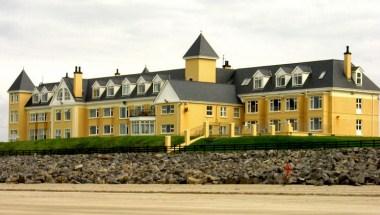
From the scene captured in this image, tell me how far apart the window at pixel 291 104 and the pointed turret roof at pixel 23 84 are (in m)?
47.0

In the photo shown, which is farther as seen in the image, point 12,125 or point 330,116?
point 12,125

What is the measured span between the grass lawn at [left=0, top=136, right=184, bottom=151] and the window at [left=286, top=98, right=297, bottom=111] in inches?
576

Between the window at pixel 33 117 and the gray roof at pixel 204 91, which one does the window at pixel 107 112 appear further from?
the window at pixel 33 117

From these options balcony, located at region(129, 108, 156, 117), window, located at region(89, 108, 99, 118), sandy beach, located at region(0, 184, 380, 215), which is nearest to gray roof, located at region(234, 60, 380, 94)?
balcony, located at region(129, 108, 156, 117)

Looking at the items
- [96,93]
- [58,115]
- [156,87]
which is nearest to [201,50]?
[156,87]

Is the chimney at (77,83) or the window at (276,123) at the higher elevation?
the chimney at (77,83)

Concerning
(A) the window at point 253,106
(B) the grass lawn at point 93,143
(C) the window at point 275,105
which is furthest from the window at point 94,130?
(C) the window at point 275,105

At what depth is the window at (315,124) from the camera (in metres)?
91.5

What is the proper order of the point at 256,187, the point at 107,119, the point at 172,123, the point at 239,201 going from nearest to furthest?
the point at 239,201 < the point at 256,187 < the point at 172,123 < the point at 107,119

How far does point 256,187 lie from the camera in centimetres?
4841

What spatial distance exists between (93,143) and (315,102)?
936 inches

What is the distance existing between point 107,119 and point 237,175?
57364 millimetres

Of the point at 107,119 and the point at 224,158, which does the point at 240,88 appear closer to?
the point at 107,119

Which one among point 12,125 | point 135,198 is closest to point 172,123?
point 12,125
